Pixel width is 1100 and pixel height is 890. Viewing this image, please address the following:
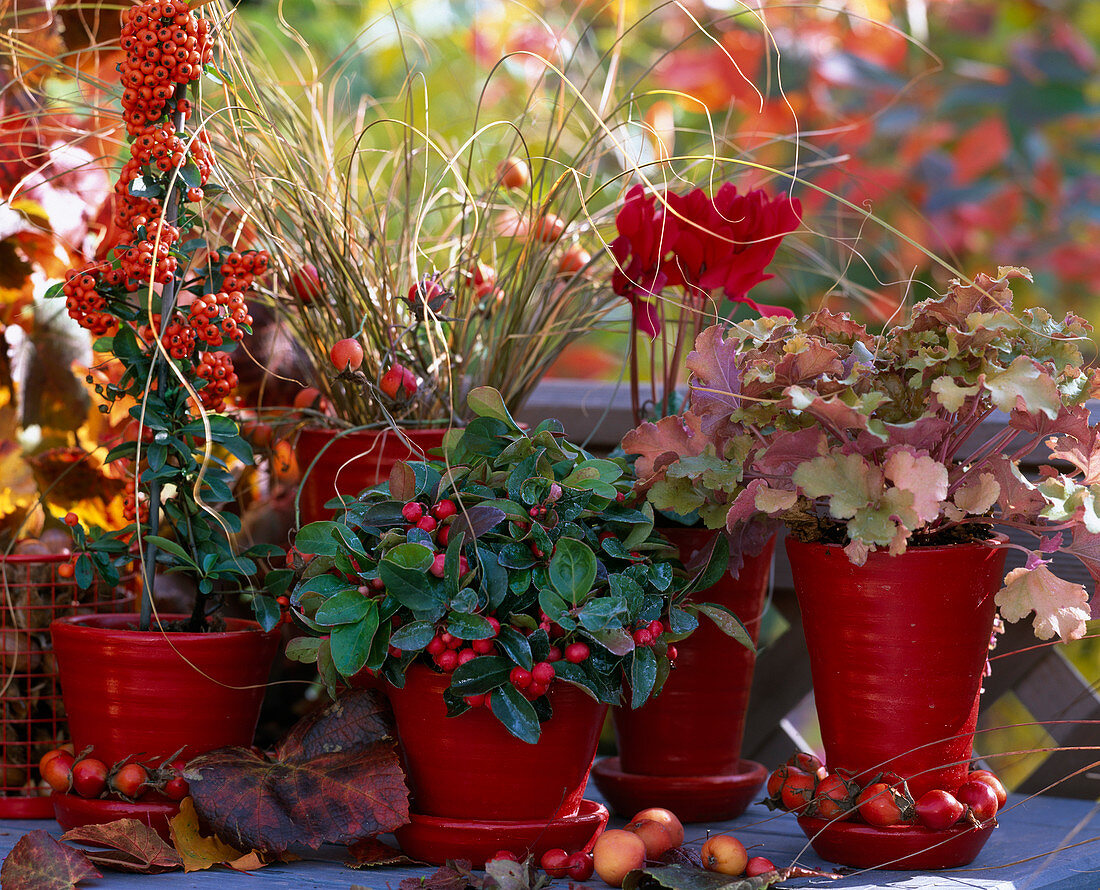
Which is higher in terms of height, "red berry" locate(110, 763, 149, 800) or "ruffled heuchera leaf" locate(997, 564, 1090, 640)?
"ruffled heuchera leaf" locate(997, 564, 1090, 640)

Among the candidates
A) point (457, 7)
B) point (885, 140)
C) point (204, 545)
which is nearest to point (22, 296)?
point (204, 545)

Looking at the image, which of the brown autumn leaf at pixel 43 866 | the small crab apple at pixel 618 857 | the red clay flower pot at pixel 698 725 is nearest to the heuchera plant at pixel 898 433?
the red clay flower pot at pixel 698 725

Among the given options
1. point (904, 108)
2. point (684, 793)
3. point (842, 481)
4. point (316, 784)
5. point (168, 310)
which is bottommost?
point (684, 793)

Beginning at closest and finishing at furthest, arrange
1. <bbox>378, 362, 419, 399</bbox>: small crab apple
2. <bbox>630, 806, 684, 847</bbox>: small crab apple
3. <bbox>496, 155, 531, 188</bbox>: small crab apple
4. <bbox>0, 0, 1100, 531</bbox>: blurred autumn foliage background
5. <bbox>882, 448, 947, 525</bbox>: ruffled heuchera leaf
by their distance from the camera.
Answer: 1. <bbox>882, 448, 947, 525</bbox>: ruffled heuchera leaf
2. <bbox>630, 806, 684, 847</bbox>: small crab apple
3. <bbox>378, 362, 419, 399</bbox>: small crab apple
4. <bbox>496, 155, 531, 188</bbox>: small crab apple
5. <bbox>0, 0, 1100, 531</bbox>: blurred autumn foliage background

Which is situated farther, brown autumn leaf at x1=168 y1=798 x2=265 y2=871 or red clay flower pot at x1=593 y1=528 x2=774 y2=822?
red clay flower pot at x1=593 y1=528 x2=774 y2=822

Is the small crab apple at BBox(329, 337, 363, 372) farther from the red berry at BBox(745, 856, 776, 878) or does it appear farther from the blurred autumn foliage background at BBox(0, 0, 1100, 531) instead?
the blurred autumn foliage background at BBox(0, 0, 1100, 531)

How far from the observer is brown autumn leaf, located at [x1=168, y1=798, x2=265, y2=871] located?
26.5 inches

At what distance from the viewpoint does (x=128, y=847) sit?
672mm

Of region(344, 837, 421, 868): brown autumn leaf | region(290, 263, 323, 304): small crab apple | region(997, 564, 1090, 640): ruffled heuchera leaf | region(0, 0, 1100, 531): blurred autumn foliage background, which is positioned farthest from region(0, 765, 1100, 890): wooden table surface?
region(0, 0, 1100, 531): blurred autumn foliage background

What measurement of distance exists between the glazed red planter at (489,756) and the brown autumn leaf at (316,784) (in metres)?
0.03

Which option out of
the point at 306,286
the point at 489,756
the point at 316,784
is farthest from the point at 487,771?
the point at 306,286

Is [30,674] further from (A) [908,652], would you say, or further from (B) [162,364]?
(A) [908,652]

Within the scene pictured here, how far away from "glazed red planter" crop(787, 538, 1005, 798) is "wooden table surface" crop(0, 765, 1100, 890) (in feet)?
0.21

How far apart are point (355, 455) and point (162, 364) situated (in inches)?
6.7
